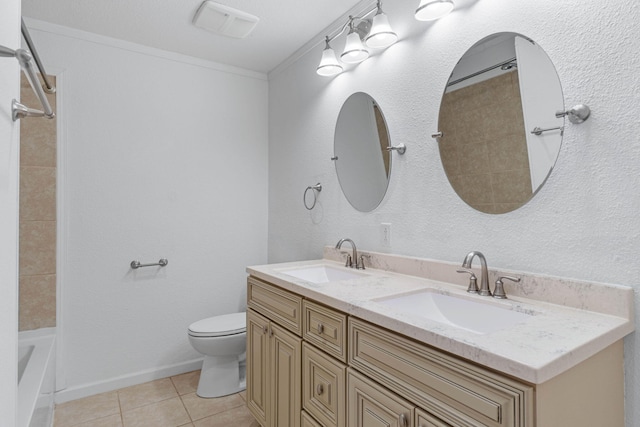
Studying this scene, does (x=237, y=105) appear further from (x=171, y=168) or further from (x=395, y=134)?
(x=395, y=134)

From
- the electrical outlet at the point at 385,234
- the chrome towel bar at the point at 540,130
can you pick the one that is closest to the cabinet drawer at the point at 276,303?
the electrical outlet at the point at 385,234

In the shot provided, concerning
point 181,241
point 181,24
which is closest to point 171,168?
point 181,241

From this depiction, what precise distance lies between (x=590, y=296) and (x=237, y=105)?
261 cm

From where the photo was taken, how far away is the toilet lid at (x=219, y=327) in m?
2.23

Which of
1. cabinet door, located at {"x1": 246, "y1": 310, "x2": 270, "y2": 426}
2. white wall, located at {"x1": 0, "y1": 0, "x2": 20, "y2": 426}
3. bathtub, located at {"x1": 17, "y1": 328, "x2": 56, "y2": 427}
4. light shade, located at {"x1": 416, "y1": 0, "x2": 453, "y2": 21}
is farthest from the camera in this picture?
cabinet door, located at {"x1": 246, "y1": 310, "x2": 270, "y2": 426}

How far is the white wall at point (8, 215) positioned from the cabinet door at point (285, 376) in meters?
0.93

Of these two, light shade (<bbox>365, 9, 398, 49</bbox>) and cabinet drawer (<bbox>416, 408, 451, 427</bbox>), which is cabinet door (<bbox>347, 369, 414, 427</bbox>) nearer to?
cabinet drawer (<bbox>416, 408, 451, 427</bbox>)

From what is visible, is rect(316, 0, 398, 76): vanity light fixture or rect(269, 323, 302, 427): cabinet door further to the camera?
rect(316, 0, 398, 76): vanity light fixture

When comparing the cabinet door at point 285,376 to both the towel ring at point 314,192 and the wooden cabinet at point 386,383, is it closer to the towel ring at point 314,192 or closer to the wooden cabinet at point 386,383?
the wooden cabinet at point 386,383

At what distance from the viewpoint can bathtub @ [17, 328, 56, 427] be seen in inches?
60.9

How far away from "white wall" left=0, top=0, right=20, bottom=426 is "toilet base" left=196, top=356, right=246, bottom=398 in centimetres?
135

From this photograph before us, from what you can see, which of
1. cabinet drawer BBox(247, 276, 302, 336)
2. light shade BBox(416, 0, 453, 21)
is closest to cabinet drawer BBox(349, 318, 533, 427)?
cabinet drawer BBox(247, 276, 302, 336)

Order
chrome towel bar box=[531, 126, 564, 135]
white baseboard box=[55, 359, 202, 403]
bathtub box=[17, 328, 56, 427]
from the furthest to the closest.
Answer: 1. white baseboard box=[55, 359, 202, 403]
2. bathtub box=[17, 328, 56, 427]
3. chrome towel bar box=[531, 126, 564, 135]

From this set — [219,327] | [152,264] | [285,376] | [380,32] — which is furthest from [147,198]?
[380,32]
